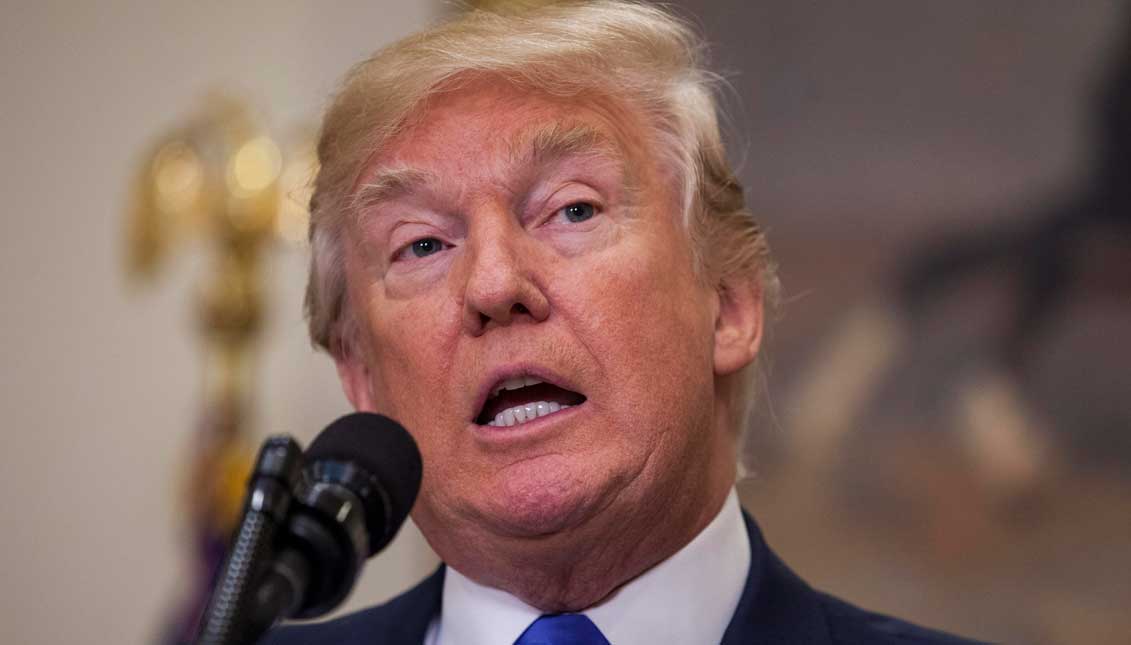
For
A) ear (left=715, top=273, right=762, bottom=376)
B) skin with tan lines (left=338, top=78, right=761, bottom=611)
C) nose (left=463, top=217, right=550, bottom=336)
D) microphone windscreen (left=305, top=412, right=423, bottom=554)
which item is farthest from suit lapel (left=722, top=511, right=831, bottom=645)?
microphone windscreen (left=305, top=412, right=423, bottom=554)

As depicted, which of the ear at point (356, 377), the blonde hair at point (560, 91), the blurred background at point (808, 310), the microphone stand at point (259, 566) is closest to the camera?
the microphone stand at point (259, 566)

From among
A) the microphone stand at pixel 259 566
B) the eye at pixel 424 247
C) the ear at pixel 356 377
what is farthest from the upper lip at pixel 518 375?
the microphone stand at pixel 259 566

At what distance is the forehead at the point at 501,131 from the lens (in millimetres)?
1994

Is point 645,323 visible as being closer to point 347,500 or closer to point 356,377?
point 356,377

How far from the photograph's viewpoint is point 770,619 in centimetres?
205

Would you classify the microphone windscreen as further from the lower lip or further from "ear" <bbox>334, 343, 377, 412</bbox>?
"ear" <bbox>334, 343, 377, 412</bbox>

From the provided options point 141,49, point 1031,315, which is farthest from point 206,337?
point 1031,315

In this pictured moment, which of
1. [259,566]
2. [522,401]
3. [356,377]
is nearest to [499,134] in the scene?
[522,401]

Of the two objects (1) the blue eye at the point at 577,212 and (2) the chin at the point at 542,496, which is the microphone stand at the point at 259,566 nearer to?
(2) the chin at the point at 542,496

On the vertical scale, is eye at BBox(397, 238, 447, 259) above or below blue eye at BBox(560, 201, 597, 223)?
below

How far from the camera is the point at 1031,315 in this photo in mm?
3881

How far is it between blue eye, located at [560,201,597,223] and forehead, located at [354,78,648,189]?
7 centimetres

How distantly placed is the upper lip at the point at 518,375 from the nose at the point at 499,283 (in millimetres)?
57

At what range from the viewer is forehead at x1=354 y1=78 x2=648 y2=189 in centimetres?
199
